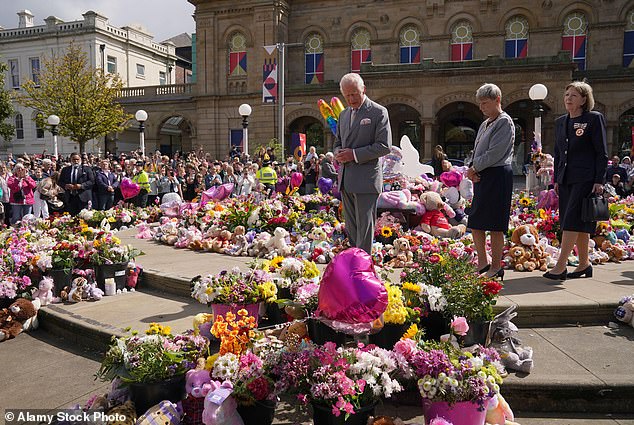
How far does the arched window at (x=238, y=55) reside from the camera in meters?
32.1

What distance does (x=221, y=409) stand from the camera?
9.34ft

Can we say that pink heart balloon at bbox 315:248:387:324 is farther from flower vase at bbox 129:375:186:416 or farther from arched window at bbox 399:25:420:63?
arched window at bbox 399:25:420:63

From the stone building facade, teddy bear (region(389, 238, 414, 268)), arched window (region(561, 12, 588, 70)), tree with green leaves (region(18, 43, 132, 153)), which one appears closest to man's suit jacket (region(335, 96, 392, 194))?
teddy bear (region(389, 238, 414, 268))

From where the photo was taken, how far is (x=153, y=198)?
15414 mm

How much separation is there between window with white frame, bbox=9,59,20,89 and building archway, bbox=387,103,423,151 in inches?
1315

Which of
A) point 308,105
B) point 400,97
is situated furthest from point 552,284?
point 308,105

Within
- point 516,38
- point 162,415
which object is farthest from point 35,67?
point 162,415

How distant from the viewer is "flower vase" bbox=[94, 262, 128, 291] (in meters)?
6.06

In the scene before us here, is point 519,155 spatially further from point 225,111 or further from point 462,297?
point 462,297

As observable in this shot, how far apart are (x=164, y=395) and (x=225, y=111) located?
3129cm

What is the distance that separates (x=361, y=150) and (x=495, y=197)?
5.09ft

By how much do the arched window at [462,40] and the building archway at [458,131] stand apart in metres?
3.33

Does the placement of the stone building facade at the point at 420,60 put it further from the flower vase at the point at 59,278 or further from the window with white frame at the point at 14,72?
the flower vase at the point at 59,278

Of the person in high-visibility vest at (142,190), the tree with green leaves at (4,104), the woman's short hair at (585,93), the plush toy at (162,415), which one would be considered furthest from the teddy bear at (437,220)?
the tree with green leaves at (4,104)
